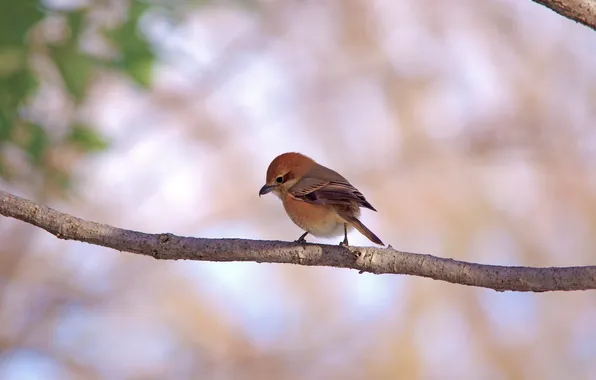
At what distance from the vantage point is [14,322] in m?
6.56

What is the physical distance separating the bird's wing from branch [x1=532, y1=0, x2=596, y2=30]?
110 cm

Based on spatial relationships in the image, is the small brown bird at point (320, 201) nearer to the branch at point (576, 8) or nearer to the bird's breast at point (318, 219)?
the bird's breast at point (318, 219)

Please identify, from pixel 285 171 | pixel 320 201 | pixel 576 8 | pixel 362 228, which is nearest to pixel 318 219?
pixel 320 201

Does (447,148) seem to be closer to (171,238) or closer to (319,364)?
(319,364)

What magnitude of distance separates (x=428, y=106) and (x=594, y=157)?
170 cm

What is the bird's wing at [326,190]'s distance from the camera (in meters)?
3.21

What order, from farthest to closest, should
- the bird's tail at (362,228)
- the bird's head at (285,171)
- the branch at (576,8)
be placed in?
the bird's head at (285,171) → the bird's tail at (362,228) → the branch at (576,8)

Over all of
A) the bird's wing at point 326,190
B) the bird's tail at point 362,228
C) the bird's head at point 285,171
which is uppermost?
the bird's head at point 285,171

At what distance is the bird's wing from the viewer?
3211 millimetres

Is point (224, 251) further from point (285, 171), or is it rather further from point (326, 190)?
point (285, 171)

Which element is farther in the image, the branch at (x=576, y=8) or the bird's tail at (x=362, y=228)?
the bird's tail at (x=362, y=228)

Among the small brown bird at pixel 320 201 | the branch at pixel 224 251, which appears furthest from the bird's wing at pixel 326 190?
the branch at pixel 224 251

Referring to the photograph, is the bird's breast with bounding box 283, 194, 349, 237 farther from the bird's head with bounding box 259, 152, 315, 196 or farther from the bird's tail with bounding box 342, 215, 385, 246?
the bird's head with bounding box 259, 152, 315, 196

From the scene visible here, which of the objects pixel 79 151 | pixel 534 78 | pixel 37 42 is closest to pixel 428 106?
pixel 534 78
